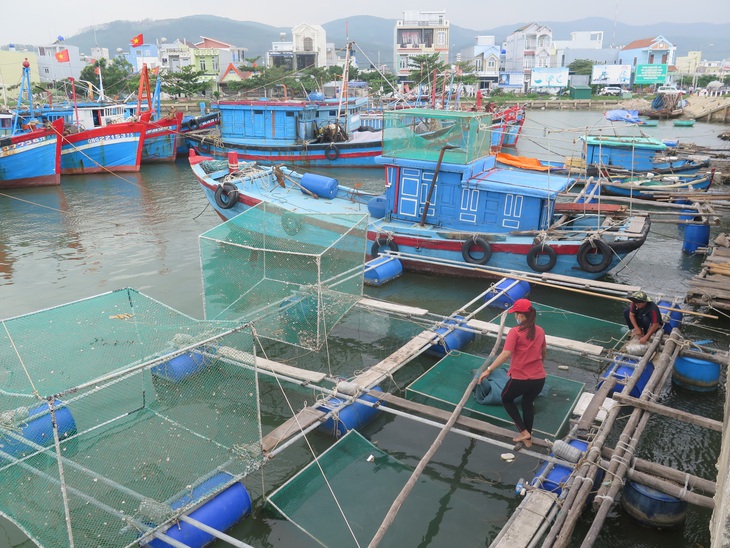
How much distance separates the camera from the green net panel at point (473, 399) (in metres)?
7.59

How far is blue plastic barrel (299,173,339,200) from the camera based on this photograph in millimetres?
16328

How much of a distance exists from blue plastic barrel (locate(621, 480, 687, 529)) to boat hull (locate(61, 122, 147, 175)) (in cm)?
2900

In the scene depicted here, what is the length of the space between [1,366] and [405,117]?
10.1 m

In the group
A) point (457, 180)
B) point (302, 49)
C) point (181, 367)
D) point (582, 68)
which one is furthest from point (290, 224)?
point (582, 68)

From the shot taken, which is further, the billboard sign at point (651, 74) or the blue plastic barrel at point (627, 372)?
the billboard sign at point (651, 74)

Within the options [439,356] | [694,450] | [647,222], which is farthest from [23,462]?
[647,222]

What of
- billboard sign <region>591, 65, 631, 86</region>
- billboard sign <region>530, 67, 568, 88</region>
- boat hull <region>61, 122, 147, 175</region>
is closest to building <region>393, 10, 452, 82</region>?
billboard sign <region>530, 67, 568, 88</region>

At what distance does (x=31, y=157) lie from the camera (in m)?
26.2

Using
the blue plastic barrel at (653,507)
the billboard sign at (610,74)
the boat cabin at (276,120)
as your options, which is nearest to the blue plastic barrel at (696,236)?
the blue plastic barrel at (653,507)

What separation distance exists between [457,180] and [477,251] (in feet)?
5.90

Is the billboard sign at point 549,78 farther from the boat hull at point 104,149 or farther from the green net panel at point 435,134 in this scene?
the green net panel at point 435,134

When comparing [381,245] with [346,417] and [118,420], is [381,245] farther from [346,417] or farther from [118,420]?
[118,420]

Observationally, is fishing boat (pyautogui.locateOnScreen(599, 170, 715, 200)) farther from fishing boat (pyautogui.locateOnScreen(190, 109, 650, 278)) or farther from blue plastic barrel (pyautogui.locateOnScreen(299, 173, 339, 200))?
blue plastic barrel (pyautogui.locateOnScreen(299, 173, 339, 200))

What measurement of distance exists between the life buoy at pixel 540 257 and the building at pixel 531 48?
363 ft
